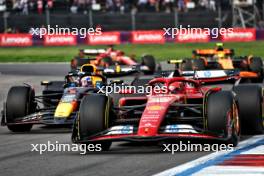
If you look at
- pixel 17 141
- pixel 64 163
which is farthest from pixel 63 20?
pixel 64 163

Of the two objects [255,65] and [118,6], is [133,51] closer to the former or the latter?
[118,6]

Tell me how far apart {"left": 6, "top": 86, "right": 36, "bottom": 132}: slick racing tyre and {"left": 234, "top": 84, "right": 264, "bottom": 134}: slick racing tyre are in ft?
13.7

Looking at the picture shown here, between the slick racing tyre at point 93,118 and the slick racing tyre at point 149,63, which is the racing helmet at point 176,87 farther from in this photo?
the slick racing tyre at point 149,63

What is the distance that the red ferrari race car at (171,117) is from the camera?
12625 mm

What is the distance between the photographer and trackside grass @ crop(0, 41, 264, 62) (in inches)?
1720

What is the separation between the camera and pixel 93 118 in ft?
43.0

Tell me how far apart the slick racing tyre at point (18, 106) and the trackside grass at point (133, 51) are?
84.4 ft

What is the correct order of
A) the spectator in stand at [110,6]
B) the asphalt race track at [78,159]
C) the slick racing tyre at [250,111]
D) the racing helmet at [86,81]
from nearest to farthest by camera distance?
1. the asphalt race track at [78,159]
2. the slick racing tyre at [250,111]
3. the racing helmet at [86,81]
4. the spectator in stand at [110,6]

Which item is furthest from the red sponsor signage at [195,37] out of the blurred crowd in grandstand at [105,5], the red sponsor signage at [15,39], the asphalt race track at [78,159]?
the asphalt race track at [78,159]

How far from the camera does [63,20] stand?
4991 centimetres

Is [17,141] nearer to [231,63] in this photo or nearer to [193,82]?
[193,82]

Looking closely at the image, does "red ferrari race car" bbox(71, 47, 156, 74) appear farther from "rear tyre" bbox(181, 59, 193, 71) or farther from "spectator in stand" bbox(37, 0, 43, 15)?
"spectator in stand" bbox(37, 0, 43, 15)

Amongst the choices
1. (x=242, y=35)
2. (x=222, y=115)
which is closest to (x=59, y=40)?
(x=242, y=35)

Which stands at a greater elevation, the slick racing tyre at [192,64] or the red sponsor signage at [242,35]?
the red sponsor signage at [242,35]
